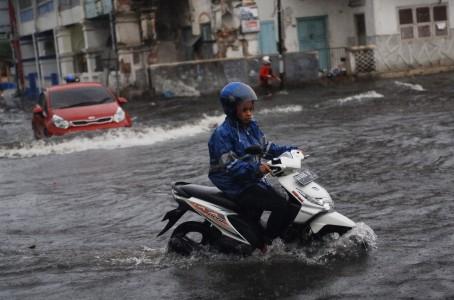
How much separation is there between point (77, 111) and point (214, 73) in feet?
41.7

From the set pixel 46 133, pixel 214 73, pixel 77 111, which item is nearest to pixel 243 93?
pixel 77 111

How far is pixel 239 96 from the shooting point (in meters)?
6.91

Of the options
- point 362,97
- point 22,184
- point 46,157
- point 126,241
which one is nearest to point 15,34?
point 362,97

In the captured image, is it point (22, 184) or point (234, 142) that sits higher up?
point (234, 142)

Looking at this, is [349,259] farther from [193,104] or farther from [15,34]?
[15,34]

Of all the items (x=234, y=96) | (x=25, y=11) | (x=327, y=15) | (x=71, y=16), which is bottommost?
(x=234, y=96)

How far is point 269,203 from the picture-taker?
7.00 metres

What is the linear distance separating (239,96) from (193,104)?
21.2 meters

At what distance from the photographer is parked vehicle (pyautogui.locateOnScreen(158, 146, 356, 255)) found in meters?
6.86

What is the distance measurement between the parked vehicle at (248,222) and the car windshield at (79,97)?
1187 cm

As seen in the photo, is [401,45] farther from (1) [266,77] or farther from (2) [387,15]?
(1) [266,77]

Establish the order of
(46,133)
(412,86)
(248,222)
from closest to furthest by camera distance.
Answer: (248,222)
(46,133)
(412,86)

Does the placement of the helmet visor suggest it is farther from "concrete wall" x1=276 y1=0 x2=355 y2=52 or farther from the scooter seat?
"concrete wall" x1=276 y1=0 x2=355 y2=52

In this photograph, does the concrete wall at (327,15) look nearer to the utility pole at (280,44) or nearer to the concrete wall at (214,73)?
the utility pole at (280,44)
